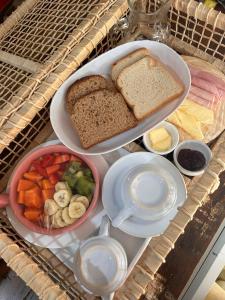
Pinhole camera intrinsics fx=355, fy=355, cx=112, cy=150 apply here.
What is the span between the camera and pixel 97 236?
720 mm

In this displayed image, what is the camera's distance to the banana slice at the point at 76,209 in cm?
76

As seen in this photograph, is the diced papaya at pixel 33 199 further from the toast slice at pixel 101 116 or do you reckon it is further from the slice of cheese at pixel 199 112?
the slice of cheese at pixel 199 112

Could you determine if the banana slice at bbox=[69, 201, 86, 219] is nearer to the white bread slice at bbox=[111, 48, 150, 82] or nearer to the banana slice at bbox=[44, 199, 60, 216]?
the banana slice at bbox=[44, 199, 60, 216]

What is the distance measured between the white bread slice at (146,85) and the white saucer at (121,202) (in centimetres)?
12

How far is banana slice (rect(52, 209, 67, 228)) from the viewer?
2.50 ft

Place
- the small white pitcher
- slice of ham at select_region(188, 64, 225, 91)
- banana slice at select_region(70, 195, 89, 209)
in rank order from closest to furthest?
the small white pitcher, banana slice at select_region(70, 195, 89, 209), slice of ham at select_region(188, 64, 225, 91)

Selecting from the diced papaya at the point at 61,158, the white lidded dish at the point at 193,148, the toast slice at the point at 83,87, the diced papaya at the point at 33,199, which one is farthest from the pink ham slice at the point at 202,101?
the diced papaya at the point at 33,199

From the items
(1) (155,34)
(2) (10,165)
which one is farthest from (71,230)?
(1) (155,34)

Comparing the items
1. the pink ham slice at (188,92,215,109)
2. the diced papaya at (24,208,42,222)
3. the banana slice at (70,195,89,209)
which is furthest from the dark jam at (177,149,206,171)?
the diced papaya at (24,208,42,222)

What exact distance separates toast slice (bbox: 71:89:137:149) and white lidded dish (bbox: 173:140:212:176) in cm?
12

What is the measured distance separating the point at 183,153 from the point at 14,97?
→ 40 cm

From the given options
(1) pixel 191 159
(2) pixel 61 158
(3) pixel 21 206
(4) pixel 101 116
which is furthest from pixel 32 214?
(1) pixel 191 159

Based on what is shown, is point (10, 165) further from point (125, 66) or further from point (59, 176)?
point (125, 66)

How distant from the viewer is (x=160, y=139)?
0.83m
